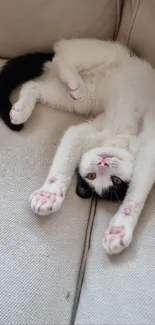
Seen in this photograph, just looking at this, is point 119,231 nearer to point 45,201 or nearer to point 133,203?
point 133,203

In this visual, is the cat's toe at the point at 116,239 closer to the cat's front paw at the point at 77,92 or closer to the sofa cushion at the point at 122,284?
the sofa cushion at the point at 122,284

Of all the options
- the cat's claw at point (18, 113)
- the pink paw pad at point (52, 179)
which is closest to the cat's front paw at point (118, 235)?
the pink paw pad at point (52, 179)

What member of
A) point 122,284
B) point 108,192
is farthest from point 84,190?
point 122,284

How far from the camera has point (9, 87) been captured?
5.32 feet

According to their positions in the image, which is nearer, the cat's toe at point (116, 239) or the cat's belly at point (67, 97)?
the cat's toe at point (116, 239)

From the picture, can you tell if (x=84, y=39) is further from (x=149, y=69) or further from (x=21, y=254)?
(x=21, y=254)

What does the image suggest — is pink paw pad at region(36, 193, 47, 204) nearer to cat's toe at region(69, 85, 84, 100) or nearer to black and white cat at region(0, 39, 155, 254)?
black and white cat at region(0, 39, 155, 254)

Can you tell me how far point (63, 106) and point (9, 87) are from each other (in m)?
0.20

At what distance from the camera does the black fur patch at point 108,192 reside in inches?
54.9

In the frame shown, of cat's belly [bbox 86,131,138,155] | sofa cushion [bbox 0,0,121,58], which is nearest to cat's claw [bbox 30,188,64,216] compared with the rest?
cat's belly [bbox 86,131,138,155]

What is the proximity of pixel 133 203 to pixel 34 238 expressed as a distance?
30 cm

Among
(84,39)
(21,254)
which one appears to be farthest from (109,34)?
(21,254)

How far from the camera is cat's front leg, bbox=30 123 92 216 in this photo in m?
1.29

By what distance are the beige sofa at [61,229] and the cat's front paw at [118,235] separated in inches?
1.5
